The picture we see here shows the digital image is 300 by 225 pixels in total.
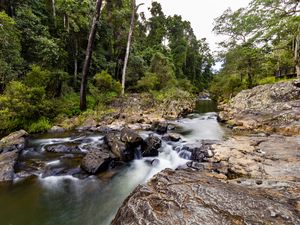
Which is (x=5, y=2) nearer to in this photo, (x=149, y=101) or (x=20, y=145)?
(x=20, y=145)

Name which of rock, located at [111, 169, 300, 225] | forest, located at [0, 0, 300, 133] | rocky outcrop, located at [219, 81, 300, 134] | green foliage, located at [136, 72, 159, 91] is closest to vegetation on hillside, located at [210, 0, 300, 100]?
forest, located at [0, 0, 300, 133]

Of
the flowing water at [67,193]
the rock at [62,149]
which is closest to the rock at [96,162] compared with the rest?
the flowing water at [67,193]

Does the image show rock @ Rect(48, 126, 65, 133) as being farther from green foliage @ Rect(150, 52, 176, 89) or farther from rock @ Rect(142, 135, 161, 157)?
green foliage @ Rect(150, 52, 176, 89)

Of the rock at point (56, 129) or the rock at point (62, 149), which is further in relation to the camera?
the rock at point (56, 129)

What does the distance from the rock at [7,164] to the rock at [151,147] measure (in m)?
3.91

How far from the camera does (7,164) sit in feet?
18.2

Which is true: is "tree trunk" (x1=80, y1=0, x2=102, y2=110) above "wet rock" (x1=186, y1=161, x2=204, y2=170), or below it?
above

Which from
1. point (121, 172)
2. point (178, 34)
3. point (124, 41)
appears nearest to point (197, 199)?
point (121, 172)

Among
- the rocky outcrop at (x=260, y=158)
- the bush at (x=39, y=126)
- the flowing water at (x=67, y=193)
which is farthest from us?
the bush at (x=39, y=126)

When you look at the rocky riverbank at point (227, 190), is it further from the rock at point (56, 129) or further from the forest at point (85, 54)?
the rock at point (56, 129)

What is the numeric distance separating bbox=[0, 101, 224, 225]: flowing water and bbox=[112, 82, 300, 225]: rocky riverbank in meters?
1.43

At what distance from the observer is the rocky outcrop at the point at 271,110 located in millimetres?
9167

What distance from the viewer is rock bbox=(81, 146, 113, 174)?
18.4 ft

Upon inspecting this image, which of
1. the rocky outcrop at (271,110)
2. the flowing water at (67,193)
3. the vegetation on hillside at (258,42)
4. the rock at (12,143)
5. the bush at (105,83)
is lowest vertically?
the flowing water at (67,193)
